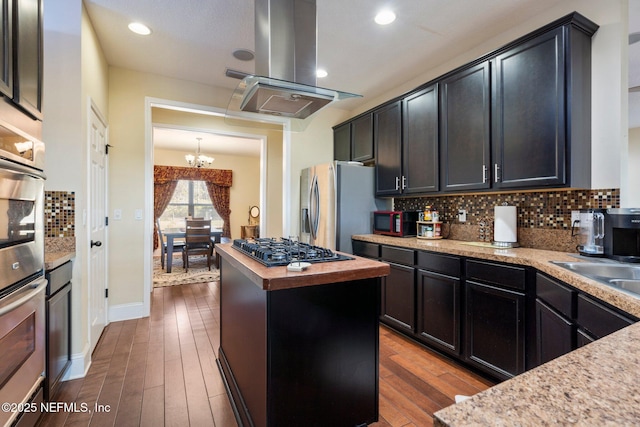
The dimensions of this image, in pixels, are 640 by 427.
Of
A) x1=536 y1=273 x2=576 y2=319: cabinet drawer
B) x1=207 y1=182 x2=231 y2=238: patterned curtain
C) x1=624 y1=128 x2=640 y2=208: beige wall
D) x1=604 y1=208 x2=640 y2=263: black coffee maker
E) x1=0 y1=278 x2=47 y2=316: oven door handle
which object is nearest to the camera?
x1=0 y1=278 x2=47 y2=316: oven door handle

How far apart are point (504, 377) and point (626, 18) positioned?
240 centimetres

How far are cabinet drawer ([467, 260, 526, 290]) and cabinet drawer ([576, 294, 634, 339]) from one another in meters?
0.49

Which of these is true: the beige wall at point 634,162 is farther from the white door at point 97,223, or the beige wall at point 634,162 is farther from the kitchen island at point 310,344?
the white door at point 97,223

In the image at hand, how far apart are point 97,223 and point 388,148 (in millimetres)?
3007

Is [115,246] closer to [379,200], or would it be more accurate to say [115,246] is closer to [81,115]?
[81,115]

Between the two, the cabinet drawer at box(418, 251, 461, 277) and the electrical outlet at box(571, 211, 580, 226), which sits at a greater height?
the electrical outlet at box(571, 211, 580, 226)

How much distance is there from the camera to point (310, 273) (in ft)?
4.54

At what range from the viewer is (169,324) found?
10.5 ft

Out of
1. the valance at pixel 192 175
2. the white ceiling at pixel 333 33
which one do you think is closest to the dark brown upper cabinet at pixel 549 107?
the white ceiling at pixel 333 33

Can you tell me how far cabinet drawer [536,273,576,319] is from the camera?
1525 millimetres

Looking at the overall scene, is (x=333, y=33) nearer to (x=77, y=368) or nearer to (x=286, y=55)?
(x=286, y=55)

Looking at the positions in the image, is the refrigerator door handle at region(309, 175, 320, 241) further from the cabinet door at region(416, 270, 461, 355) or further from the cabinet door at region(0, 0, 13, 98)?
the cabinet door at region(0, 0, 13, 98)

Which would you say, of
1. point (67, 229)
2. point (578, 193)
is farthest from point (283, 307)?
point (578, 193)

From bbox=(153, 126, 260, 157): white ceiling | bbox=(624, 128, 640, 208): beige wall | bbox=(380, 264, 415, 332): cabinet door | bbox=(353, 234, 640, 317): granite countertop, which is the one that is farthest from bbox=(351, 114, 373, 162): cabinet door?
bbox=(153, 126, 260, 157): white ceiling
